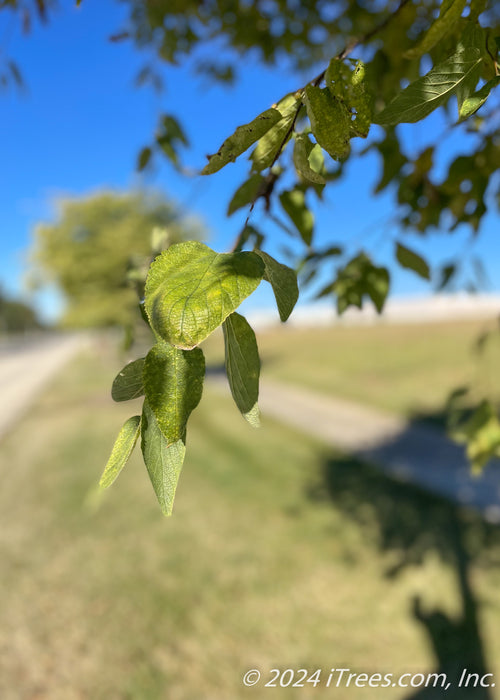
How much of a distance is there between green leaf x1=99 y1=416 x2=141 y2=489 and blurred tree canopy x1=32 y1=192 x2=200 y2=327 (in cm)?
1613

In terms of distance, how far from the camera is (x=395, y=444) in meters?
7.51

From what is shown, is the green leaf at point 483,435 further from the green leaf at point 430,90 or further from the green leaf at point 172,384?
the green leaf at point 172,384

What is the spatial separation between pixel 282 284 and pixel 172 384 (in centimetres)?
16

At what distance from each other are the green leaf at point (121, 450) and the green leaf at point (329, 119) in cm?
37

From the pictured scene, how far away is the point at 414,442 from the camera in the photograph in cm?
755

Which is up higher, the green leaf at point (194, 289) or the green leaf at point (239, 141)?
the green leaf at point (239, 141)

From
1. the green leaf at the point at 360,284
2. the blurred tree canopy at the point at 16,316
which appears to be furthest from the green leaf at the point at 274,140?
the blurred tree canopy at the point at 16,316

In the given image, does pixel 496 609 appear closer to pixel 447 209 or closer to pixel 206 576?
pixel 206 576

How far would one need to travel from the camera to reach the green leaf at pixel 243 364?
0.52 m

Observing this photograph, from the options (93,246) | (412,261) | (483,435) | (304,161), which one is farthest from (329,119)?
(93,246)

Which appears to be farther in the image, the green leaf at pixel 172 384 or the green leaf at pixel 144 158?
the green leaf at pixel 144 158

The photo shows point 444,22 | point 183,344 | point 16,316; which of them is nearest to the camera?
point 183,344

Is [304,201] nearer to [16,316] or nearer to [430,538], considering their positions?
[430,538]

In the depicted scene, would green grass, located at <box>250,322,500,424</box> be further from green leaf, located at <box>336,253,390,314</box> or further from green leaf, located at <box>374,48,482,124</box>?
green leaf, located at <box>374,48,482,124</box>
